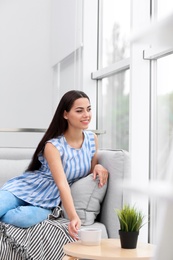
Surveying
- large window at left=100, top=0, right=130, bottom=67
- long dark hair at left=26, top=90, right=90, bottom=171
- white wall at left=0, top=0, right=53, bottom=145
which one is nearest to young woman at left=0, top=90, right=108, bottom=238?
long dark hair at left=26, top=90, right=90, bottom=171

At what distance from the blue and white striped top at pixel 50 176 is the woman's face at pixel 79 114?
0.12m

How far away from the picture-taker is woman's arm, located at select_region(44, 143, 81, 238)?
2.74 meters

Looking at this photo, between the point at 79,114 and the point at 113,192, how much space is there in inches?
20.0

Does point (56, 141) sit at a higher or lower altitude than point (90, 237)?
higher

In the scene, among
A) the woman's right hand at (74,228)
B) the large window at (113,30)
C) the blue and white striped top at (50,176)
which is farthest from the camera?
the large window at (113,30)

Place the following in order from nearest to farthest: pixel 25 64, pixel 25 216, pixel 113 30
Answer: pixel 25 216 < pixel 113 30 < pixel 25 64

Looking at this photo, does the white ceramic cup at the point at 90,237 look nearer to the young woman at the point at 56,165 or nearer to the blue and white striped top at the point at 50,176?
the young woman at the point at 56,165

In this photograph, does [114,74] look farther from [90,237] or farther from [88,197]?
[90,237]

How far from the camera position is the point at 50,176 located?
3266 millimetres

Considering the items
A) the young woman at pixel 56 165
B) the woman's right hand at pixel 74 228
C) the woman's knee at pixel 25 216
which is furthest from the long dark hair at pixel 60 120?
the woman's right hand at pixel 74 228

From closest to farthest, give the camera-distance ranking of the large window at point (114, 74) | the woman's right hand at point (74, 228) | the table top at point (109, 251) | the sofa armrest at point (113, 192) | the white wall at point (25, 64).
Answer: the table top at point (109, 251), the woman's right hand at point (74, 228), the sofa armrest at point (113, 192), the large window at point (114, 74), the white wall at point (25, 64)

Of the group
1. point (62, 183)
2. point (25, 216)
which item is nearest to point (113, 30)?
point (62, 183)

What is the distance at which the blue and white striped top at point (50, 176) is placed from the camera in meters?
3.14

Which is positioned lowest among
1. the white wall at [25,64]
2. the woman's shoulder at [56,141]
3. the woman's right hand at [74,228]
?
the woman's right hand at [74,228]
